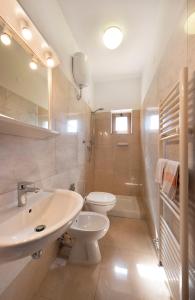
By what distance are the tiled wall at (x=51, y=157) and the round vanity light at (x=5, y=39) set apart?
0.50 m

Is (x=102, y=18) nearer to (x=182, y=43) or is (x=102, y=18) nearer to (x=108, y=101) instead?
(x=182, y=43)

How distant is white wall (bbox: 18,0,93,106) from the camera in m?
1.11

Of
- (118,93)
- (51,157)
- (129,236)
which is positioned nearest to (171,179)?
(51,157)

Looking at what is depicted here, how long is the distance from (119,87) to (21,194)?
263cm

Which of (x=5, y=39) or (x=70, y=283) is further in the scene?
(x=70, y=283)

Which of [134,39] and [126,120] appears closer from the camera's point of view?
[134,39]

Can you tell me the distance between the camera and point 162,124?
4.08 ft

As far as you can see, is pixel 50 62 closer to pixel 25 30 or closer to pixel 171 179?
pixel 25 30

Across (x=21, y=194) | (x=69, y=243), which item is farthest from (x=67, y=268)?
(x=21, y=194)

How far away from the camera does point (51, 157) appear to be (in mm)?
1312

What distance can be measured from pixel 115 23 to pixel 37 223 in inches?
82.1

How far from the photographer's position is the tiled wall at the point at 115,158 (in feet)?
8.96

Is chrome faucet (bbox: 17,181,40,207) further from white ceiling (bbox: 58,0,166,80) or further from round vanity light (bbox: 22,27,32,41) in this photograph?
white ceiling (bbox: 58,0,166,80)

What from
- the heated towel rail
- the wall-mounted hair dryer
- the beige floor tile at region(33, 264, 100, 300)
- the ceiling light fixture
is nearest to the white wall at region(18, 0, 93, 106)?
the wall-mounted hair dryer
